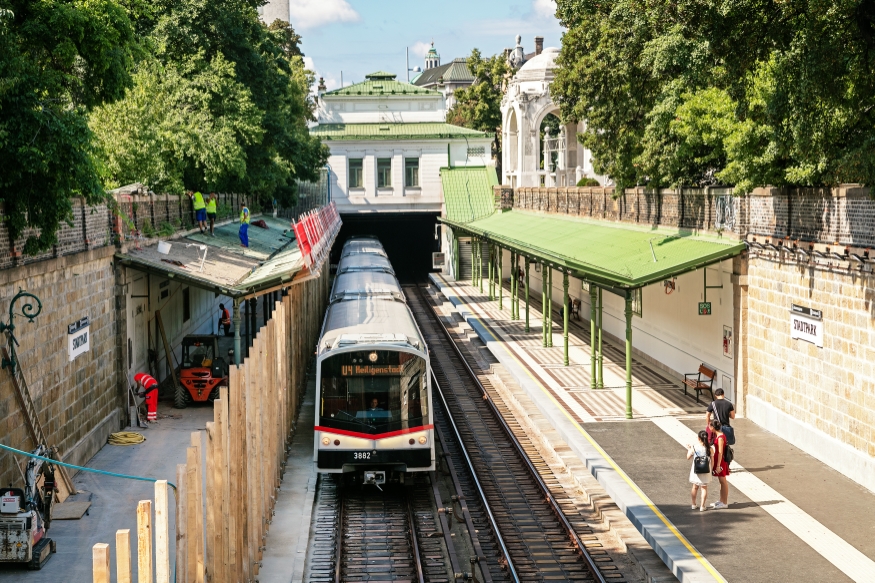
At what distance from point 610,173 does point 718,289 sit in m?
10.1

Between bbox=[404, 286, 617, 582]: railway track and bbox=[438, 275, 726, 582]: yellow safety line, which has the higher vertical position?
bbox=[438, 275, 726, 582]: yellow safety line

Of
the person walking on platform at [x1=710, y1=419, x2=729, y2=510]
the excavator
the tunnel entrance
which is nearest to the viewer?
the excavator

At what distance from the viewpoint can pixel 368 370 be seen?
16.1 m

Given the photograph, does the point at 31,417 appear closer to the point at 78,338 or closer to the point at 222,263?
the point at 78,338

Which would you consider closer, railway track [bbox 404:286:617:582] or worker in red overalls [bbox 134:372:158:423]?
railway track [bbox 404:286:617:582]

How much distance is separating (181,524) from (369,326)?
29.9ft

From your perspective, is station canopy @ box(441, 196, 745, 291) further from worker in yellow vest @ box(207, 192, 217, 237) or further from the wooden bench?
worker in yellow vest @ box(207, 192, 217, 237)

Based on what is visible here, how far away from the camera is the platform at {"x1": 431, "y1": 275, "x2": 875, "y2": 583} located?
40.3 ft

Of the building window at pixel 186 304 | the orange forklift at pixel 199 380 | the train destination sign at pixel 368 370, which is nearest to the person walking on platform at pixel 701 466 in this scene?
the train destination sign at pixel 368 370

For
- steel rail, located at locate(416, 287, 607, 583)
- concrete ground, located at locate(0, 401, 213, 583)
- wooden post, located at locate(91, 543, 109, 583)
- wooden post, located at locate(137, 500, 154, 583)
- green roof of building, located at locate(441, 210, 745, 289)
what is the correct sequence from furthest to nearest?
green roof of building, located at locate(441, 210, 745, 289) → steel rail, located at locate(416, 287, 607, 583) → concrete ground, located at locate(0, 401, 213, 583) → wooden post, located at locate(137, 500, 154, 583) → wooden post, located at locate(91, 543, 109, 583)

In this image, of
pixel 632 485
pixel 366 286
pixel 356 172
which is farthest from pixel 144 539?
pixel 356 172

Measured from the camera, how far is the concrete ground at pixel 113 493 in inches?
484

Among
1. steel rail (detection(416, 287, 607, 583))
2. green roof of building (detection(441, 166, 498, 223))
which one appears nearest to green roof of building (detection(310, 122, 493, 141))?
green roof of building (detection(441, 166, 498, 223))

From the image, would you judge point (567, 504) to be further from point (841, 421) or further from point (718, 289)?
point (718, 289)
